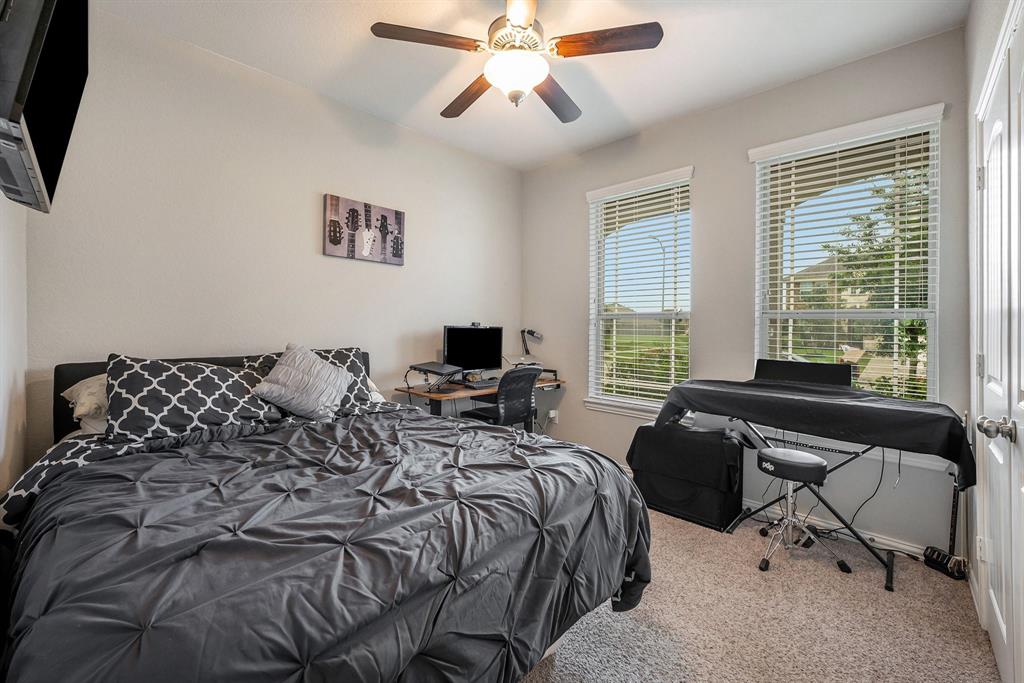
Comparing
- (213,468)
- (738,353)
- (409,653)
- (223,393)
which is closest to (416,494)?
(409,653)

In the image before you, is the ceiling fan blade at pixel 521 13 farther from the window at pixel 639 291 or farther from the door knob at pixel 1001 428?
the door knob at pixel 1001 428

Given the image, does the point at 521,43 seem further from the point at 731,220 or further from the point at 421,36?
the point at 731,220

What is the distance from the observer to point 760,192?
3166 mm

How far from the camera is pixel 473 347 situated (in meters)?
3.90

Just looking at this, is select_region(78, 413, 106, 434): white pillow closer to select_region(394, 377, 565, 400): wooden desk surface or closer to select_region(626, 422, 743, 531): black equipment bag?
select_region(394, 377, 565, 400): wooden desk surface

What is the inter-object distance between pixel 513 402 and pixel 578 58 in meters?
2.33

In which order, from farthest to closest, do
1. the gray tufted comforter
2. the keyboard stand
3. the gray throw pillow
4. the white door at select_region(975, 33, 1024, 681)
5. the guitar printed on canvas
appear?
1. the guitar printed on canvas
2. the gray throw pillow
3. the keyboard stand
4. the white door at select_region(975, 33, 1024, 681)
5. the gray tufted comforter

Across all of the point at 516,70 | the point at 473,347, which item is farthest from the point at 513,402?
the point at 516,70

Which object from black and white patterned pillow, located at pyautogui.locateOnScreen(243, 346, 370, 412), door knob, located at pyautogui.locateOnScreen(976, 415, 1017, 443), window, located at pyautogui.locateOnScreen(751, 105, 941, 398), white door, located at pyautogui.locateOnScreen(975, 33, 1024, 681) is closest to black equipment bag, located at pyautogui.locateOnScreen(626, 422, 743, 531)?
window, located at pyautogui.locateOnScreen(751, 105, 941, 398)

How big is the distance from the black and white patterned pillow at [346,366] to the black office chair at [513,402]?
0.97 m

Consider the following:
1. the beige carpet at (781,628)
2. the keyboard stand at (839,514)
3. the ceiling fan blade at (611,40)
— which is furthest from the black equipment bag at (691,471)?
the ceiling fan blade at (611,40)

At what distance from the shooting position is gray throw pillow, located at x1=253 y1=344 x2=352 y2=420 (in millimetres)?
2414

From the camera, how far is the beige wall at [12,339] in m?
1.70

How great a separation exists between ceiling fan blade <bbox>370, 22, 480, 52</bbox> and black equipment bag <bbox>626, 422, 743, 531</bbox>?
2.49 meters
